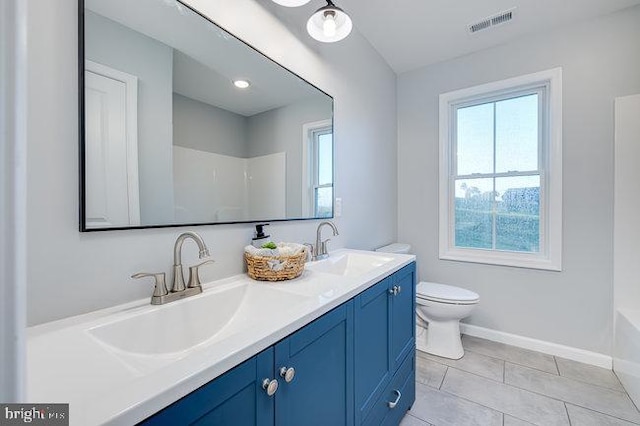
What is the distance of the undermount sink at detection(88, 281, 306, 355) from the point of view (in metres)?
0.77

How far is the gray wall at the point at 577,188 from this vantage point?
2.01m

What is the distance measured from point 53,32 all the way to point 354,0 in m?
1.84

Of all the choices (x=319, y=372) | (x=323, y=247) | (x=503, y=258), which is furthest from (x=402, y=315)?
(x=503, y=258)

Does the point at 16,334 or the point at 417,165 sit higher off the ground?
the point at 417,165

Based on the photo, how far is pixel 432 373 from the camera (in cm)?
197

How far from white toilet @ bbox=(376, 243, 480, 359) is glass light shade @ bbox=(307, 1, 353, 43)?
1.90 meters

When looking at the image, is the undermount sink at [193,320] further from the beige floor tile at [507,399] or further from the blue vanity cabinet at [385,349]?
the beige floor tile at [507,399]

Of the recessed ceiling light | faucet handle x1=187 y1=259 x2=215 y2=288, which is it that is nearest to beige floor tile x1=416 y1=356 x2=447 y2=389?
faucet handle x1=187 y1=259 x2=215 y2=288

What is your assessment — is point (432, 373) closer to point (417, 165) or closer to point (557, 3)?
point (417, 165)

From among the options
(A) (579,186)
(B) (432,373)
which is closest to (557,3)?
(A) (579,186)

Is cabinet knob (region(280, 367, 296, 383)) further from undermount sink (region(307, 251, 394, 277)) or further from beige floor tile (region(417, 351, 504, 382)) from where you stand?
beige floor tile (region(417, 351, 504, 382))

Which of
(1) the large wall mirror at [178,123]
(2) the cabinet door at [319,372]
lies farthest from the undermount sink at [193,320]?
(1) the large wall mirror at [178,123]

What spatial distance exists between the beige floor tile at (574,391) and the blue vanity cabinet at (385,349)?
0.86 metres

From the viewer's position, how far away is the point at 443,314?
2105mm
